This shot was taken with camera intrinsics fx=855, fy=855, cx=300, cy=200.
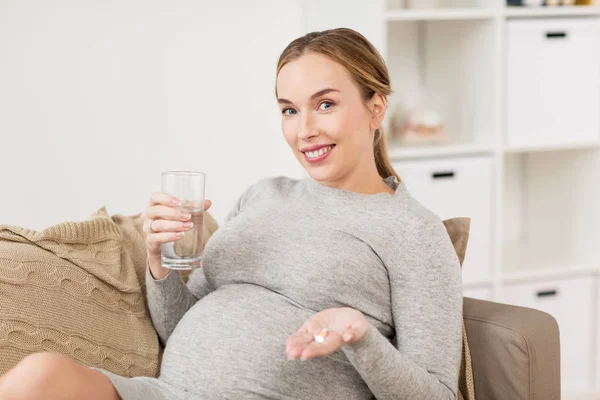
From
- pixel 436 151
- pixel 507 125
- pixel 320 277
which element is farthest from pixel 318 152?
pixel 507 125

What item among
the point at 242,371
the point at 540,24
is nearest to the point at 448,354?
the point at 242,371

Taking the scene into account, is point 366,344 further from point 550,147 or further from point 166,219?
point 550,147

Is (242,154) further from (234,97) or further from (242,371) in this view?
(242,371)

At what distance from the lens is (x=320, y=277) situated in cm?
162

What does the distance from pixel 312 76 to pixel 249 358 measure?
0.56 metres

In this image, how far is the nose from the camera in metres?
1.67

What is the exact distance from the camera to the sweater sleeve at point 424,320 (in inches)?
57.2

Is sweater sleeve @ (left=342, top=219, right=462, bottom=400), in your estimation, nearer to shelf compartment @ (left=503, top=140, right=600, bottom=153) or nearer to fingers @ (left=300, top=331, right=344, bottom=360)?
fingers @ (left=300, top=331, right=344, bottom=360)

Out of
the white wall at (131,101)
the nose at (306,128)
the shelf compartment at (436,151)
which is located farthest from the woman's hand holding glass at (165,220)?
the shelf compartment at (436,151)

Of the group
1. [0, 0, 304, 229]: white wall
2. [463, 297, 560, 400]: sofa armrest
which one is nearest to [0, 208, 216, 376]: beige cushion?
[463, 297, 560, 400]: sofa armrest

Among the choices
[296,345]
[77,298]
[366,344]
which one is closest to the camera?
[296,345]

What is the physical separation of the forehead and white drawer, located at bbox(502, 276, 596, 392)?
163cm

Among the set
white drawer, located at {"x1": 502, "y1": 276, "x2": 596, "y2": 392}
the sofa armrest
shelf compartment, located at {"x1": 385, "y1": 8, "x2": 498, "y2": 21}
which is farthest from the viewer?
white drawer, located at {"x1": 502, "y1": 276, "x2": 596, "y2": 392}

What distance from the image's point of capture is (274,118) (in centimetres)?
296
